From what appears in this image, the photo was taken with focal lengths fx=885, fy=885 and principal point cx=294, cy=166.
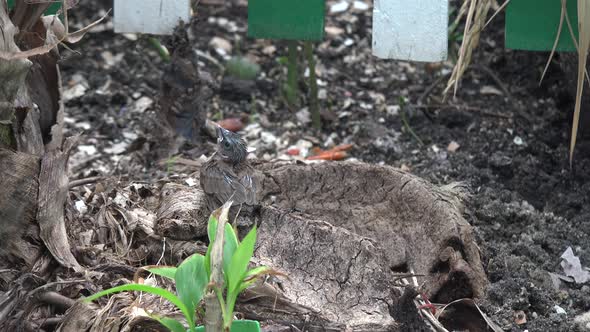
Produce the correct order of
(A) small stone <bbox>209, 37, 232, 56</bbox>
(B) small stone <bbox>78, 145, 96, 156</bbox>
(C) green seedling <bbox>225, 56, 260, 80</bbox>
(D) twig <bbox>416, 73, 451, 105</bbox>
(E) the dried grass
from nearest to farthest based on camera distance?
1. (E) the dried grass
2. (B) small stone <bbox>78, 145, 96, 156</bbox>
3. (D) twig <bbox>416, 73, 451, 105</bbox>
4. (C) green seedling <bbox>225, 56, 260, 80</bbox>
5. (A) small stone <bbox>209, 37, 232, 56</bbox>

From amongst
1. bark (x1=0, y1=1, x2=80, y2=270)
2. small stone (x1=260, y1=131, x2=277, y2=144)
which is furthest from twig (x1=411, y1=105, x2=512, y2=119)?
bark (x1=0, y1=1, x2=80, y2=270)

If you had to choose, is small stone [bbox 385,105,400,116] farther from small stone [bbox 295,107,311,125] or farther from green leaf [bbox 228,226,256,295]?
green leaf [bbox 228,226,256,295]

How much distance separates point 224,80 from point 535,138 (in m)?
1.37

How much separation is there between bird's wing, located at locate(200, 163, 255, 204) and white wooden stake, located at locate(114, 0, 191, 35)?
80 centimetres

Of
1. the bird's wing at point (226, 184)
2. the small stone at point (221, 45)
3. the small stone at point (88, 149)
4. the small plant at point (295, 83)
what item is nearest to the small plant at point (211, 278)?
the bird's wing at point (226, 184)

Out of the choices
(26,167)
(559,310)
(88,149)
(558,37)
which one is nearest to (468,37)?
(558,37)

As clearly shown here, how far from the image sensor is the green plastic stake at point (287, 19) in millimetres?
3076

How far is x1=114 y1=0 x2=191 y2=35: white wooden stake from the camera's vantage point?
3.05 metres

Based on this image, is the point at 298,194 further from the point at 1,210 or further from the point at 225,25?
the point at 225,25

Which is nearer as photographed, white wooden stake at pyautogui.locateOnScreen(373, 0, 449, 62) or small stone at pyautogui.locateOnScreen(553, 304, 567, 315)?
small stone at pyautogui.locateOnScreen(553, 304, 567, 315)

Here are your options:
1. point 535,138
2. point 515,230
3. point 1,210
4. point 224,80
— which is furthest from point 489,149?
point 1,210

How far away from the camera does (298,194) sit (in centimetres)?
278

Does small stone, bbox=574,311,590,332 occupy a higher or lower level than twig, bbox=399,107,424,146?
lower

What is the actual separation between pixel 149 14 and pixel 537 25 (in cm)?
132
